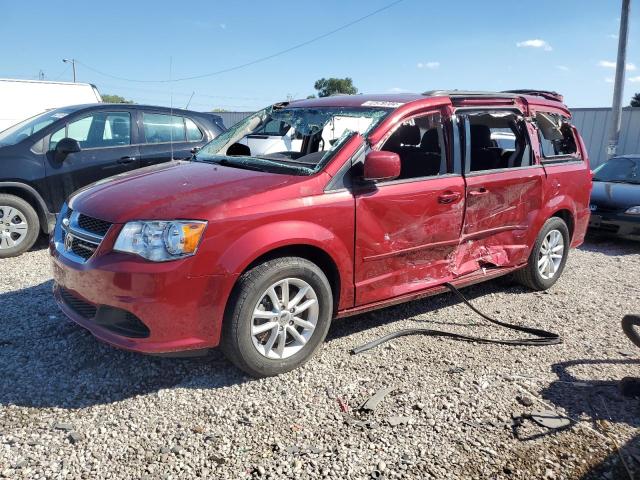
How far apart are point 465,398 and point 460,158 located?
1972mm

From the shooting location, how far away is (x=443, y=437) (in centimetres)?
284

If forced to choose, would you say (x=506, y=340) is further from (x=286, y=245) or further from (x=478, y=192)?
(x=286, y=245)

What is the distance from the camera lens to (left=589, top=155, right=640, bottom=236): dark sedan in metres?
7.58

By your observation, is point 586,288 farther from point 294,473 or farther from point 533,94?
point 294,473

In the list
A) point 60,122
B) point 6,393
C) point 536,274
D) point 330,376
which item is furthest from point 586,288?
point 60,122

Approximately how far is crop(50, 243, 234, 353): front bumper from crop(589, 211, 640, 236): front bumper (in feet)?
22.0

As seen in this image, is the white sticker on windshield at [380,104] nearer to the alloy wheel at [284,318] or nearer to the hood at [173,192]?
the hood at [173,192]

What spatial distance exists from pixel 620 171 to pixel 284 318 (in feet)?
25.6

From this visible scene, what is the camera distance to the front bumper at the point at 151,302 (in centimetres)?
295

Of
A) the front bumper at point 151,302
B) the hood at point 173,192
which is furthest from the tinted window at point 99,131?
the front bumper at point 151,302

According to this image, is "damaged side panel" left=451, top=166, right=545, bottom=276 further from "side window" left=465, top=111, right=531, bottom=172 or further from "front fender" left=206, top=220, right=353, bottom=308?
"front fender" left=206, top=220, right=353, bottom=308

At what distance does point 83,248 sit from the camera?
3.27 m

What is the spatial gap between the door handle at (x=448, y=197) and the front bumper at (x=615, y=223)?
4.76 m

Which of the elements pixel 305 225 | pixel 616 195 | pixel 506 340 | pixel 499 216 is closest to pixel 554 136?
pixel 499 216
